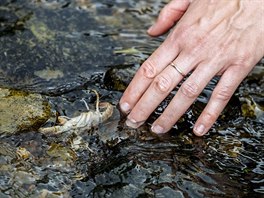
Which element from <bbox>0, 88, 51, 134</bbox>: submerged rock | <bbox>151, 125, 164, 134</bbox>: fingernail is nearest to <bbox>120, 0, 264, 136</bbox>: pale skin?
<bbox>151, 125, 164, 134</bbox>: fingernail

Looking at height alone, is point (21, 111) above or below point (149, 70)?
below

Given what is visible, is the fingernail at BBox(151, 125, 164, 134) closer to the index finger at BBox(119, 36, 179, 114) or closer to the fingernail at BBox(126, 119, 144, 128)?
the fingernail at BBox(126, 119, 144, 128)

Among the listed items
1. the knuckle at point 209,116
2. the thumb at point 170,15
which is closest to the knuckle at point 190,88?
the knuckle at point 209,116

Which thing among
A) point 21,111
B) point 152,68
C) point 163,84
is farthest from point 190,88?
point 21,111

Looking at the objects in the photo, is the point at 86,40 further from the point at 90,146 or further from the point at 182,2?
the point at 90,146

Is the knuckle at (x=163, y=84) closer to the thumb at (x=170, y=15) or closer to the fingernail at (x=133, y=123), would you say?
the fingernail at (x=133, y=123)

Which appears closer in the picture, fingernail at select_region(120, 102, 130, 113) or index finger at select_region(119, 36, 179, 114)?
index finger at select_region(119, 36, 179, 114)

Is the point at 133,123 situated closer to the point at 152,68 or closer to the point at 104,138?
the point at 104,138
